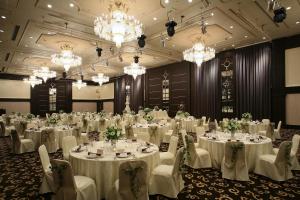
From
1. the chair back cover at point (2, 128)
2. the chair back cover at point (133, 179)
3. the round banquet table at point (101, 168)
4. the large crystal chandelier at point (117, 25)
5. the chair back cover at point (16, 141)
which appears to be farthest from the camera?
the chair back cover at point (2, 128)

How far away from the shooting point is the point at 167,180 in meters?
3.30

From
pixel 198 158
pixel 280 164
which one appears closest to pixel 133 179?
pixel 198 158

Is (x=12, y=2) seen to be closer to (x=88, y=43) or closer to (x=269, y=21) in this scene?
(x=88, y=43)

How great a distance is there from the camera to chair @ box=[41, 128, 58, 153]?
6340 mm

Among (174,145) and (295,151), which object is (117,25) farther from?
(295,151)

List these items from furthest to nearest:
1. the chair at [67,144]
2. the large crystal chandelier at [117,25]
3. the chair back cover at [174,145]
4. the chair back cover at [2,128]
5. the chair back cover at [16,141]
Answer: the chair back cover at [2,128]
the chair back cover at [16,141]
the large crystal chandelier at [117,25]
the chair back cover at [174,145]
the chair at [67,144]

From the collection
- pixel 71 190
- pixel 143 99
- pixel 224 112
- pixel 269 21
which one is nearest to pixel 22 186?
pixel 71 190

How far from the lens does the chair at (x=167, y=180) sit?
10.8 feet

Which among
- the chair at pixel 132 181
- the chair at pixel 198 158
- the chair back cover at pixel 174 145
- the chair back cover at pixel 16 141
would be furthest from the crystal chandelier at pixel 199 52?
the chair back cover at pixel 16 141

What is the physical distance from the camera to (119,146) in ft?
13.2

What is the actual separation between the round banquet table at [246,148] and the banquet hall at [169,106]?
0.08ft

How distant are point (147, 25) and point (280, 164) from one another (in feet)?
20.9

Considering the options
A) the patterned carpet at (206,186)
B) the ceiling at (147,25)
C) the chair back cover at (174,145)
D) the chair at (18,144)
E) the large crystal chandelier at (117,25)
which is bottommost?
the patterned carpet at (206,186)

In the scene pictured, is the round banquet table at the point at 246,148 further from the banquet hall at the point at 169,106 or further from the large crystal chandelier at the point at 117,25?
the large crystal chandelier at the point at 117,25
